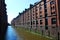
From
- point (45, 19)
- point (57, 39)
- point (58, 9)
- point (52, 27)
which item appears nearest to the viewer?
point (57, 39)

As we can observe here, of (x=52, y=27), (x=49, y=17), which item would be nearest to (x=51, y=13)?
(x=49, y=17)

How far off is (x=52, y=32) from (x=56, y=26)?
1805 mm

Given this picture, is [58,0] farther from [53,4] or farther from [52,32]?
[52,32]

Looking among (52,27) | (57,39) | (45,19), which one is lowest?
(57,39)

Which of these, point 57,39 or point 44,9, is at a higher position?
point 44,9

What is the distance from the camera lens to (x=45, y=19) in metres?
34.8

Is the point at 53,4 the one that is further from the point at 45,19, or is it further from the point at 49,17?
the point at 45,19

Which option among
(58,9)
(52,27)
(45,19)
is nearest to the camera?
(58,9)

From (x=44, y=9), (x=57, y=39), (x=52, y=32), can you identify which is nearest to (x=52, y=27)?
(x=52, y=32)

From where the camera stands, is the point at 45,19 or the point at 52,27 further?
the point at 45,19

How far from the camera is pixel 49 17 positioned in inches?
1242

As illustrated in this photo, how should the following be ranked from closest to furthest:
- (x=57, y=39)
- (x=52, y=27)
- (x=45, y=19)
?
(x=57, y=39)
(x=52, y=27)
(x=45, y=19)

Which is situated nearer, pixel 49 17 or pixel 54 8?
pixel 54 8

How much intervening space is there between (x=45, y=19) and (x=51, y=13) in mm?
4680
